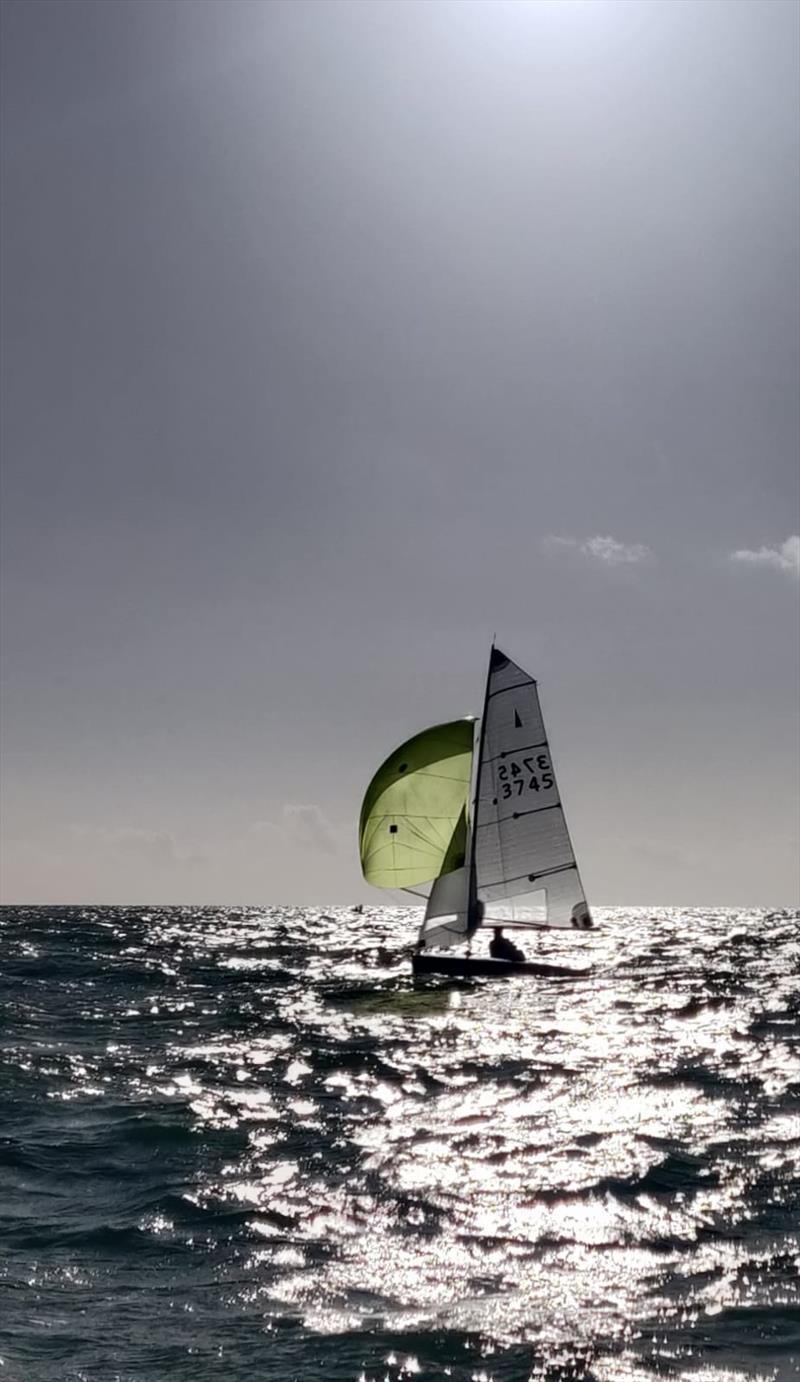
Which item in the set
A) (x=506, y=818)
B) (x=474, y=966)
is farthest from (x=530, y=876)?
(x=474, y=966)

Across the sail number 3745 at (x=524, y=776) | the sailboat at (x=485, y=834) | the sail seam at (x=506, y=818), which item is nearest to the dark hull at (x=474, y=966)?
the sailboat at (x=485, y=834)

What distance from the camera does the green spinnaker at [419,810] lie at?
4303cm

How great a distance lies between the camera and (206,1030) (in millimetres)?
30641

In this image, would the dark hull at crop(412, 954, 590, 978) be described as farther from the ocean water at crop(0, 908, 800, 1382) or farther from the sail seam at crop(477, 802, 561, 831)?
the ocean water at crop(0, 908, 800, 1382)

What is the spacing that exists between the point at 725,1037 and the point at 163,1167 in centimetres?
2015

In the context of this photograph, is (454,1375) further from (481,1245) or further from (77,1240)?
(77,1240)

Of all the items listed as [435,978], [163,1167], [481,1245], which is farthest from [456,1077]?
[435,978]

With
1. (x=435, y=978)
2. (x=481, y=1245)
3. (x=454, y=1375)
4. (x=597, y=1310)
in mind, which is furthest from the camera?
(x=435, y=978)

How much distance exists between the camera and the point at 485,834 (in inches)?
1817

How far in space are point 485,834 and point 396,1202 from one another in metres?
32.9

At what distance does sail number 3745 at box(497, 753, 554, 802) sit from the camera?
46.2 m

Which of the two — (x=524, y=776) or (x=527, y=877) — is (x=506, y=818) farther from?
(x=527, y=877)

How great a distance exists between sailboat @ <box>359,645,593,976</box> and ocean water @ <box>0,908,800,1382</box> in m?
12.6

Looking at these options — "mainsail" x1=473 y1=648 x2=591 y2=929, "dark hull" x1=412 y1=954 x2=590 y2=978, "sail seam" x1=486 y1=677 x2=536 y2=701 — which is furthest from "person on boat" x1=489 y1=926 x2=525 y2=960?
"sail seam" x1=486 y1=677 x2=536 y2=701
